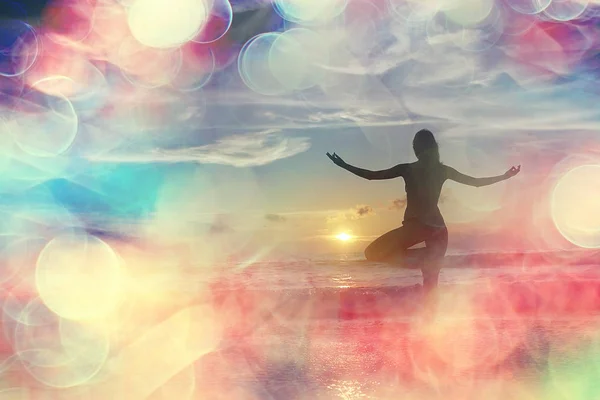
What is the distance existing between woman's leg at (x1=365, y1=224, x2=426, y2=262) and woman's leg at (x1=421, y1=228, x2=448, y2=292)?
119mm

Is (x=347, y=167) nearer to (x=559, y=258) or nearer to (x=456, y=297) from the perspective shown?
(x=456, y=297)

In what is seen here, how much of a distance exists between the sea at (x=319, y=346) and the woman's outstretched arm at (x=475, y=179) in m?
1.32

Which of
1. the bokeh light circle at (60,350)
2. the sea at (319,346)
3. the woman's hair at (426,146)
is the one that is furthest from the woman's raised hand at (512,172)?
the bokeh light circle at (60,350)

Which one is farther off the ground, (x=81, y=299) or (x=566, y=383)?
(x=566, y=383)

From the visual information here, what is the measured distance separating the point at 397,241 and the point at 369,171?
907 millimetres

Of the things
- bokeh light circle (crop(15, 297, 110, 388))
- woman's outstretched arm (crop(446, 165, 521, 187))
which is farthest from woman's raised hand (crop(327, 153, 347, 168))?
bokeh light circle (crop(15, 297, 110, 388))

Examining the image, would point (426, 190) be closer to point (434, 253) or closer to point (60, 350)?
point (434, 253)

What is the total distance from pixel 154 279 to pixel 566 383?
1271cm

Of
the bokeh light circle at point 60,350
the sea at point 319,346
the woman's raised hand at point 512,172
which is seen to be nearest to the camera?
the sea at point 319,346

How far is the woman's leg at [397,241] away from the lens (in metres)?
6.09

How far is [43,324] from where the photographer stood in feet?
23.0

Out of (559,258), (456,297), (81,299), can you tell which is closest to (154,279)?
(81,299)

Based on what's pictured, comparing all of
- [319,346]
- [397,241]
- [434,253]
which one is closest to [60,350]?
[319,346]

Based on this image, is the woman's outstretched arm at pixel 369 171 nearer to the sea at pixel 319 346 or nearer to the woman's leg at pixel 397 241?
the woman's leg at pixel 397 241
